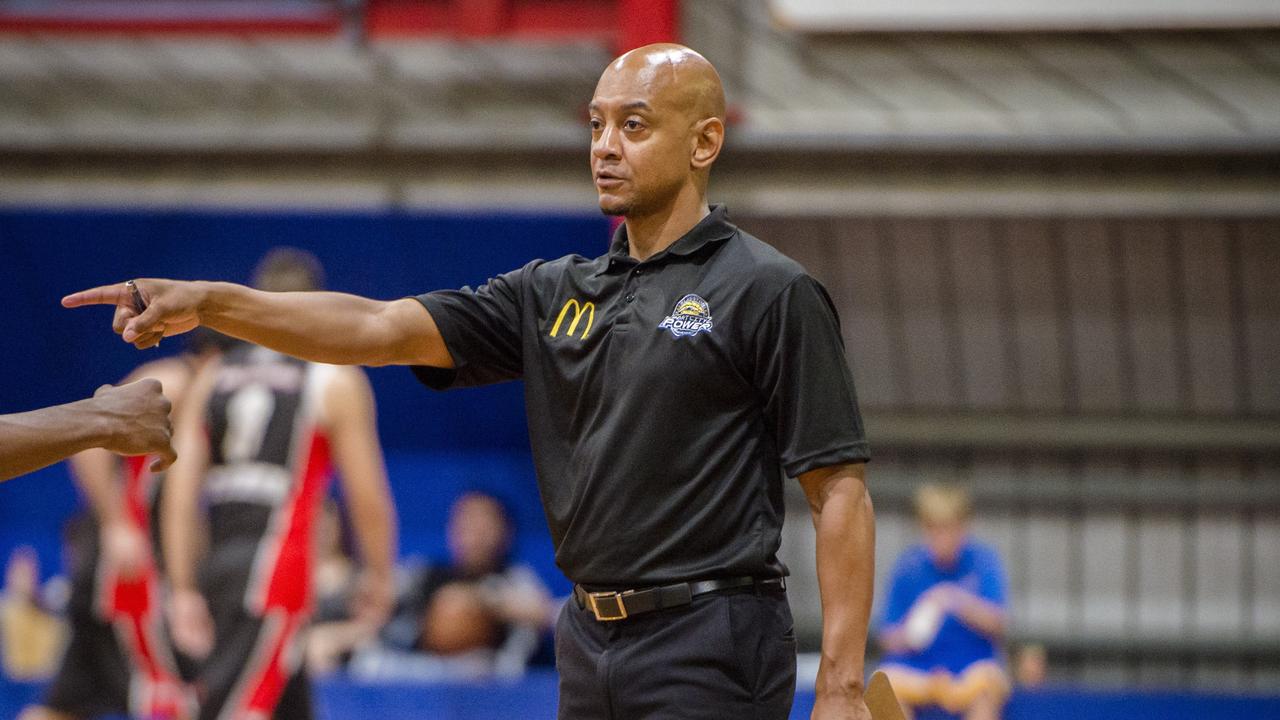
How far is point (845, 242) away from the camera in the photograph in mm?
9125

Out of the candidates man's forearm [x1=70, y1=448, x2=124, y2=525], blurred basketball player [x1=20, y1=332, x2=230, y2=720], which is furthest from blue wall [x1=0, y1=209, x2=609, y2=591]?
man's forearm [x1=70, y1=448, x2=124, y2=525]

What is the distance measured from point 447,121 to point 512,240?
2.67 feet

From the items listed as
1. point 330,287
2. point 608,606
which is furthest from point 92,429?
point 330,287

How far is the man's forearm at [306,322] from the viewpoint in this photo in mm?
2904

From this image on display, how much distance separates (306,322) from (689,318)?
784 millimetres

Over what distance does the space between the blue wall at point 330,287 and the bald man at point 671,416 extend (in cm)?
558

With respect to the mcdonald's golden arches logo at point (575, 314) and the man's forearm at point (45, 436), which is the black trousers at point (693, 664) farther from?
the man's forearm at point (45, 436)

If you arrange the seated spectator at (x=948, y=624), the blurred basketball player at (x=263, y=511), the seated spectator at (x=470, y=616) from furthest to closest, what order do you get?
the seated spectator at (x=470, y=616) → the seated spectator at (x=948, y=624) → the blurred basketball player at (x=263, y=511)

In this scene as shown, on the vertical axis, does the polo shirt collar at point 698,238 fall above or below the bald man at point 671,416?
above

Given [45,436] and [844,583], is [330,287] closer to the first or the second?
[45,436]

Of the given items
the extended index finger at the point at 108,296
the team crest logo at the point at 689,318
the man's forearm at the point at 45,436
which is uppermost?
the extended index finger at the point at 108,296

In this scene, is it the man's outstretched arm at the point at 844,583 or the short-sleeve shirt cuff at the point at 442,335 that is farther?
the short-sleeve shirt cuff at the point at 442,335

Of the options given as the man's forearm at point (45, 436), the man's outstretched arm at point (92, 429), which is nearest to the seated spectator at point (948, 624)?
the man's outstretched arm at point (92, 429)

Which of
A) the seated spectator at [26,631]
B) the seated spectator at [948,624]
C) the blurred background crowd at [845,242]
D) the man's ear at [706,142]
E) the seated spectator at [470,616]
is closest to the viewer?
the man's ear at [706,142]
